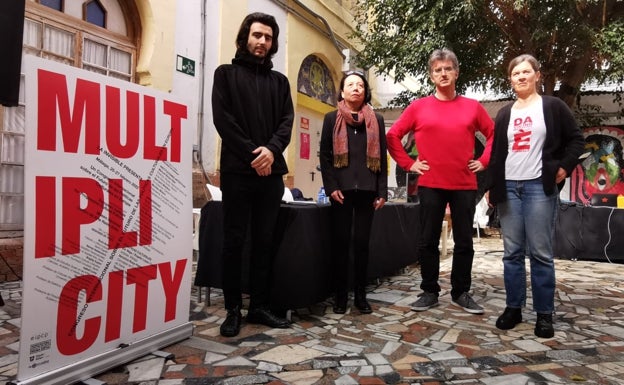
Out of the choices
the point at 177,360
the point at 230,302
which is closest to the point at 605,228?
the point at 230,302

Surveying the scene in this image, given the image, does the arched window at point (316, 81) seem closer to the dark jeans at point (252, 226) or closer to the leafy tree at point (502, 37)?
the leafy tree at point (502, 37)

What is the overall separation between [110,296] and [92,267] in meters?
0.20

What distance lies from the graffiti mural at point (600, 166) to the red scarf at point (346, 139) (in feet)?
38.2

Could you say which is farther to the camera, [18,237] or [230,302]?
[18,237]

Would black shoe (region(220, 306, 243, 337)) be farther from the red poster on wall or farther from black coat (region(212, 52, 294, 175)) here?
the red poster on wall

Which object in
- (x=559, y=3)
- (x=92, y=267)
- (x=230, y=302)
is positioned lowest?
(x=230, y=302)

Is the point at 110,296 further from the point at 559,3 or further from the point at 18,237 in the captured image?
the point at 559,3

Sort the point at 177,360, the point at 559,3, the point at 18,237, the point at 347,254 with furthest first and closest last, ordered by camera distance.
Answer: the point at 559,3
the point at 18,237
the point at 347,254
the point at 177,360

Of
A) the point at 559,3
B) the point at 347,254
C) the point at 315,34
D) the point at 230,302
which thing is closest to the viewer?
the point at 230,302

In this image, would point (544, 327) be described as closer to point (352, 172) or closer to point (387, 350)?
point (387, 350)

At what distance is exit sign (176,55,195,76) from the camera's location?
22.2ft

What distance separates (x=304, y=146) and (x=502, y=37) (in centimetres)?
495

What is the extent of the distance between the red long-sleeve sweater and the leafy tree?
214 inches

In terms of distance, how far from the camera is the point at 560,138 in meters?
3.00
